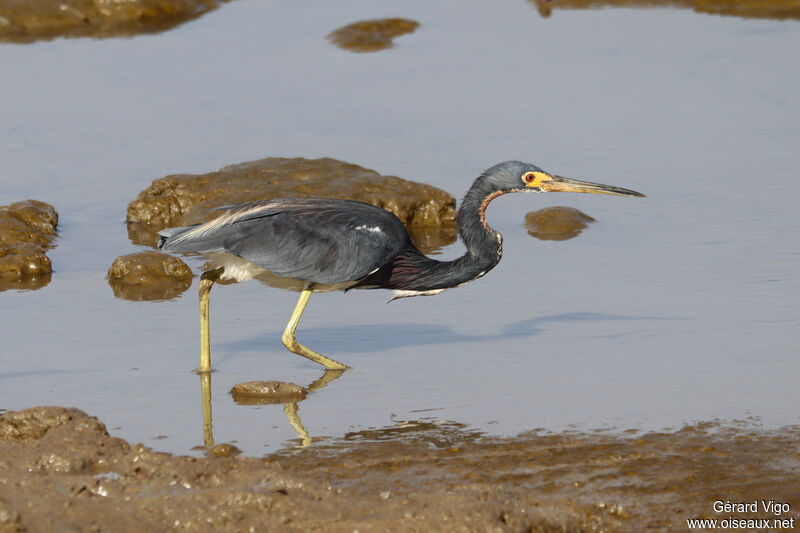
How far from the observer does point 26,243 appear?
12.9 metres

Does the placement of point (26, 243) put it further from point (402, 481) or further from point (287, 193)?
point (402, 481)

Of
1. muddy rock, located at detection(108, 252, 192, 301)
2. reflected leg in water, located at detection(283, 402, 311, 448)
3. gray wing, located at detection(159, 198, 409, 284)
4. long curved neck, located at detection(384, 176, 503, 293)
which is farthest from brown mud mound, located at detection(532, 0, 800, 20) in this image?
reflected leg in water, located at detection(283, 402, 311, 448)

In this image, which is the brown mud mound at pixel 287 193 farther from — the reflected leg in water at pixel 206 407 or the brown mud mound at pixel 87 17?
the brown mud mound at pixel 87 17

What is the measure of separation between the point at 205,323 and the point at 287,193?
4034 millimetres

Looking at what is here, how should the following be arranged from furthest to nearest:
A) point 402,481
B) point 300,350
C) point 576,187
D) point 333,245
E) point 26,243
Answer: point 26,243
point 576,187
point 333,245
point 300,350
point 402,481

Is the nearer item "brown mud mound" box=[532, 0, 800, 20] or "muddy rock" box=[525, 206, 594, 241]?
"muddy rock" box=[525, 206, 594, 241]

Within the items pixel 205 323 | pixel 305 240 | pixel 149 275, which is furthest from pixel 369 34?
pixel 205 323

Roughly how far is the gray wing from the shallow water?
721 mm

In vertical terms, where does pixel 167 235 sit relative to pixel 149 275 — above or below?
above

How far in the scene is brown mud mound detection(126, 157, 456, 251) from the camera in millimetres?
13766

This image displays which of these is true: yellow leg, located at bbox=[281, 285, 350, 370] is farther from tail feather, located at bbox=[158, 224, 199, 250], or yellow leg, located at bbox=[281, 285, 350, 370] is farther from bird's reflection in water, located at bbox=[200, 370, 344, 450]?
tail feather, located at bbox=[158, 224, 199, 250]

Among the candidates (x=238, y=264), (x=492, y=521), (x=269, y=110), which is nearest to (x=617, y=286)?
(x=238, y=264)

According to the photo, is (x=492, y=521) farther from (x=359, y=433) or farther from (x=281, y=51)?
(x=281, y=51)

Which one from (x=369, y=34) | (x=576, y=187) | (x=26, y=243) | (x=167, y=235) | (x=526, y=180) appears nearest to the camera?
(x=167, y=235)
